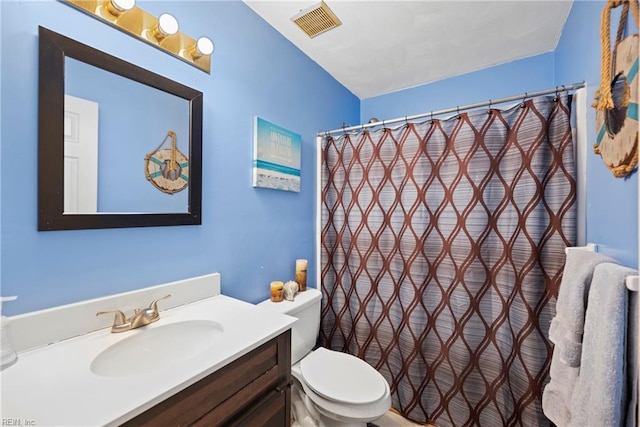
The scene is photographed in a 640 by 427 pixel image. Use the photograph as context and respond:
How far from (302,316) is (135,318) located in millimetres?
848

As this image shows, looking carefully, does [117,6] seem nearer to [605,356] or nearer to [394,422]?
[605,356]

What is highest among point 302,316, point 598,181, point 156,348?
point 598,181

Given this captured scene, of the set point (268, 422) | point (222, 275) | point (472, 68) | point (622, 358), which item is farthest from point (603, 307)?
point (472, 68)

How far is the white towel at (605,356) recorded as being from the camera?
60 cm

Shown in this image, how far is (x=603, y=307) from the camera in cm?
64

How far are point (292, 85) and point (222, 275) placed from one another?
51.5 inches

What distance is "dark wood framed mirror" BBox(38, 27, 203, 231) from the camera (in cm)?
84

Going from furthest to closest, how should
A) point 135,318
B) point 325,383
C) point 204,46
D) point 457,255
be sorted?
1. point 457,255
2. point 325,383
3. point 204,46
4. point 135,318

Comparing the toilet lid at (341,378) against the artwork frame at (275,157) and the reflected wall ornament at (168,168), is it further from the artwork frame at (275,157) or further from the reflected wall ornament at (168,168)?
the reflected wall ornament at (168,168)

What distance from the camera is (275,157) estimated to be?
1613mm

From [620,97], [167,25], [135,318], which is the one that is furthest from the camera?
[167,25]

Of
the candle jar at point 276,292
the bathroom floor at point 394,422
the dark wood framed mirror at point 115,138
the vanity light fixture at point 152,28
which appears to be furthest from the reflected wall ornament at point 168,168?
the bathroom floor at point 394,422

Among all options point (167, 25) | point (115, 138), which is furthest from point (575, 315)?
point (167, 25)

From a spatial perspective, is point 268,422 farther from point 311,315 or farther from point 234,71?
point 234,71
